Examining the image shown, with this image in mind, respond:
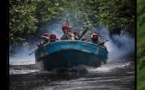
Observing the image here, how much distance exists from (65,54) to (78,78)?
46cm

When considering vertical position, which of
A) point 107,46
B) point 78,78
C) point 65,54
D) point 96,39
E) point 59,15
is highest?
point 59,15

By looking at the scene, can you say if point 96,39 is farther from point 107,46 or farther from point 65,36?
point 65,36

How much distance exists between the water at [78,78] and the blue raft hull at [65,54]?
13 cm

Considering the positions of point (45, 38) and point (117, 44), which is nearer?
point (45, 38)

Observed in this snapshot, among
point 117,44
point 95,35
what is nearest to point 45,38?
point 95,35

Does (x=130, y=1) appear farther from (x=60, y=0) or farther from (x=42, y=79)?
(x=42, y=79)

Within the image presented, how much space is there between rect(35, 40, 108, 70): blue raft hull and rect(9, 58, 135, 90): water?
0.13 m

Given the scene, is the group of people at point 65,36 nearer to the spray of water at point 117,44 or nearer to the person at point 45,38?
the person at point 45,38

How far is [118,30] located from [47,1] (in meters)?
1.29

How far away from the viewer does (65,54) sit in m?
5.29

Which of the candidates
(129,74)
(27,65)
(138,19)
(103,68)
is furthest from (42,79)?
(138,19)

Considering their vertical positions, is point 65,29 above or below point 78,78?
above

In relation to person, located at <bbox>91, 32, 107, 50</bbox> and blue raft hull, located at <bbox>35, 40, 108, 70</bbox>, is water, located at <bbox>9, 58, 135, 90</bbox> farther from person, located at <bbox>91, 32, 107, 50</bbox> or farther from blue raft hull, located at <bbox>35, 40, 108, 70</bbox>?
person, located at <bbox>91, 32, 107, 50</bbox>

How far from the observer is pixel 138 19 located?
17.7 ft
